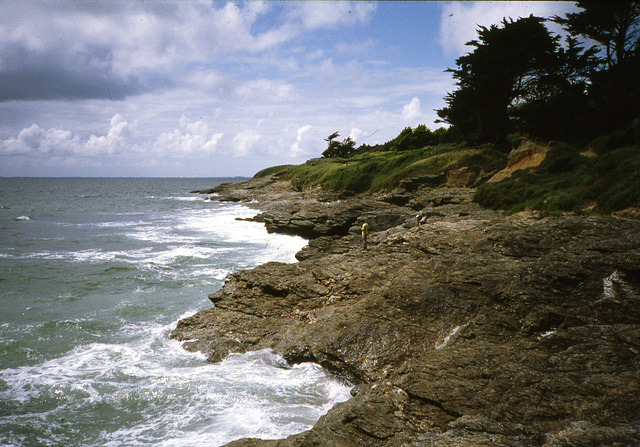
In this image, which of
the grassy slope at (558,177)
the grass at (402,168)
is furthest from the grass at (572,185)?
the grass at (402,168)

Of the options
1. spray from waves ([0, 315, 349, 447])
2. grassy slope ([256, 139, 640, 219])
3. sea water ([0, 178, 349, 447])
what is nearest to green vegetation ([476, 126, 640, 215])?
grassy slope ([256, 139, 640, 219])

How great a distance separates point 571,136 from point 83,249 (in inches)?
1316

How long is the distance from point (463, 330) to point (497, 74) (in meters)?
29.9

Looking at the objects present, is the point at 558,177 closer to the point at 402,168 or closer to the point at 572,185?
the point at 572,185

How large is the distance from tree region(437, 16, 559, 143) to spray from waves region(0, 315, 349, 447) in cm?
3058

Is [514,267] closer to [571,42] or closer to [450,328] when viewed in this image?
[450,328]

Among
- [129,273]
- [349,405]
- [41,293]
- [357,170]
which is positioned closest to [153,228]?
[129,273]

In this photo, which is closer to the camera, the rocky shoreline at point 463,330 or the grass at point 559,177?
the rocky shoreline at point 463,330

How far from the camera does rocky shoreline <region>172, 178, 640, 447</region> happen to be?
15.9ft

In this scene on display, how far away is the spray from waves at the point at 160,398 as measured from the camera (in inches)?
273

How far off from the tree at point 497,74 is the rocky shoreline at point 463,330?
2107cm

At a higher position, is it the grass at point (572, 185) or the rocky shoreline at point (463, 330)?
the grass at point (572, 185)

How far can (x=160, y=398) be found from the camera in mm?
8008

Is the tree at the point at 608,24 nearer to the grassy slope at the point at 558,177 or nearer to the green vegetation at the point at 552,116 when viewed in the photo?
the green vegetation at the point at 552,116
